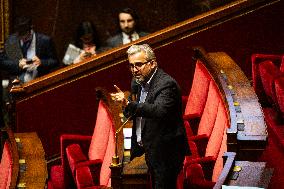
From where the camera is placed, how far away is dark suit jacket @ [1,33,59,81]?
207 cm

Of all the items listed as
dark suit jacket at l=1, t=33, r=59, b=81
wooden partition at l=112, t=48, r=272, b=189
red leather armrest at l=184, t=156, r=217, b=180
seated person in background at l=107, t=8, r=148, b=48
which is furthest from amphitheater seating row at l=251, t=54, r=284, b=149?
dark suit jacket at l=1, t=33, r=59, b=81

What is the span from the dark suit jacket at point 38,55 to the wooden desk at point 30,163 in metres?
0.45

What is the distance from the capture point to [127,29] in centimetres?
210

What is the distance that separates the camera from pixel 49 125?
191 centimetres

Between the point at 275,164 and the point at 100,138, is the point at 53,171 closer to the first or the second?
the point at 100,138

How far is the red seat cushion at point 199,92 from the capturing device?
1698mm

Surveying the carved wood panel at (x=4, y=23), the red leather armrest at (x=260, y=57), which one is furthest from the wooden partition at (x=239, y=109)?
the carved wood panel at (x=4, y=23)

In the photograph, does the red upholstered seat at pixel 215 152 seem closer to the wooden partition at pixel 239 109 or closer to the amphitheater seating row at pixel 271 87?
the wooden partition at pixel 239 109

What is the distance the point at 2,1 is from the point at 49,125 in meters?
0.70

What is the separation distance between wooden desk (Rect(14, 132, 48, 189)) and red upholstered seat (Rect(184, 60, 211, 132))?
1.30ft

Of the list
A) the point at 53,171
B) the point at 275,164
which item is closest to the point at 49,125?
the point at 53,171

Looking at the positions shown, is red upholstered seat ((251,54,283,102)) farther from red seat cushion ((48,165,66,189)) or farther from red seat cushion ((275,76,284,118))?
red seat cushion ((48,165,66,189))

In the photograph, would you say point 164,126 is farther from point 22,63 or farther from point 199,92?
point 22,63

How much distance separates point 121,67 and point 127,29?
21 centimetres
